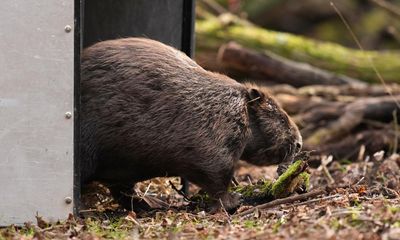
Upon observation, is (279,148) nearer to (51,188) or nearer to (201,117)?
(201,117)

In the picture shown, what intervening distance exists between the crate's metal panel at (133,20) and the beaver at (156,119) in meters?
1.16

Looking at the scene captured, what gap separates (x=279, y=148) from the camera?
6145 mm

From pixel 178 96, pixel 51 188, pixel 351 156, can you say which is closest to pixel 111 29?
pixel 178 96

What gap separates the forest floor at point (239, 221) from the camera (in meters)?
4.40

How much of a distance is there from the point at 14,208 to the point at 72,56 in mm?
917

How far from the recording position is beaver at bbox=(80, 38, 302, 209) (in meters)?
5.44

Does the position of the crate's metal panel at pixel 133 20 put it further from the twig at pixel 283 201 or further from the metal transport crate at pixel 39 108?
the twig at pixel 283 201

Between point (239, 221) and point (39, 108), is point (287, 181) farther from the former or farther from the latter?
point (39, 108)

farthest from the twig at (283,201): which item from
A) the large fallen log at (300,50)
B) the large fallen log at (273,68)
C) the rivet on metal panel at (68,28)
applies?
the large fallen log at (300,50)

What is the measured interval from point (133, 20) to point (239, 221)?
2.43m

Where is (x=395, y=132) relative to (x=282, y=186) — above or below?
below

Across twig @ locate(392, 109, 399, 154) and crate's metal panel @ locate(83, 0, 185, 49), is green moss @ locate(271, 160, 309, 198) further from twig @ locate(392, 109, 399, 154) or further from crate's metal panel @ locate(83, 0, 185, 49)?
twig @ locate(392, 109, 399, 154)

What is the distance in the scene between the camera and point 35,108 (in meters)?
5.06

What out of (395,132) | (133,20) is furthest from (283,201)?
(395,132)
